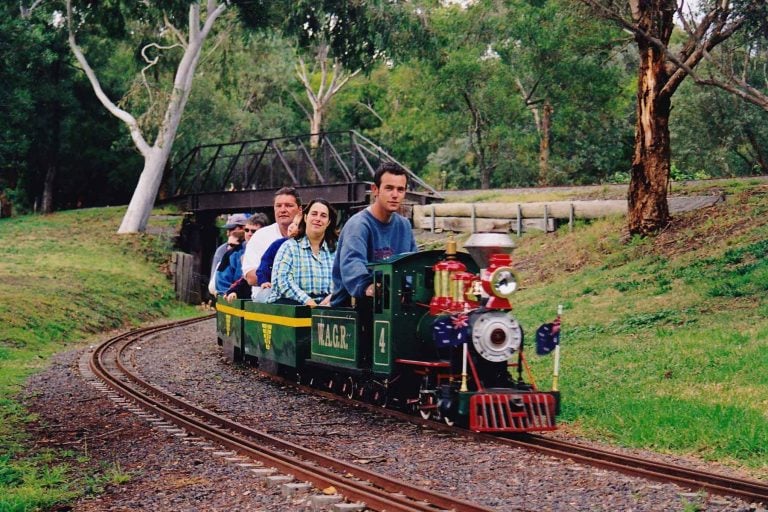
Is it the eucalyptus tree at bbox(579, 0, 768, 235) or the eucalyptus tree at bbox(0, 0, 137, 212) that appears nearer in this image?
the eucalyptus tree at bbox(579, 0, 768, 235)

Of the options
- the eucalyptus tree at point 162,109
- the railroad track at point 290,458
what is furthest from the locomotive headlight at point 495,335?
the eucalyptus tree at point 162,109

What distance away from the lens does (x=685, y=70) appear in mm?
18859

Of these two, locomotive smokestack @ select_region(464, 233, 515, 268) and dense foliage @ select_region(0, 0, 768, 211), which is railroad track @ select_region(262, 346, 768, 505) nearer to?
locomotive smokestack @ select_region(464, 233, 515, 268)

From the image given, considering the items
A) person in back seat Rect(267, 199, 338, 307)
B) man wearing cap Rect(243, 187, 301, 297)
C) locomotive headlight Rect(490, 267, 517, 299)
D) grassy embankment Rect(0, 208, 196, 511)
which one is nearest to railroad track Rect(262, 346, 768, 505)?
locomotive headlight Rect(490, 267, 517, 299)

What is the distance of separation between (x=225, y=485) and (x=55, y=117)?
4074 cm

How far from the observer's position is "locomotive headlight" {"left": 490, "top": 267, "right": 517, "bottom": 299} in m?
8.76

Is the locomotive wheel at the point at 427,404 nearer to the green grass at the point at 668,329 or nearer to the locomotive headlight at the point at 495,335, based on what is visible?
the locomotive headlight at the point at 495,335

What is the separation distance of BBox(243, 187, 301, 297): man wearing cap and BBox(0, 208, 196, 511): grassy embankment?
368cm

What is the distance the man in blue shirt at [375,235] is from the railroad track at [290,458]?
197 centimetres

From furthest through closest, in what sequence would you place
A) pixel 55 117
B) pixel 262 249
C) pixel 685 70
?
pixel 55 117 → pixel 685 70 → pixel 262 249

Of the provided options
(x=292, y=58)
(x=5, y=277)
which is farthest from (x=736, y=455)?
(x=292, y=58)

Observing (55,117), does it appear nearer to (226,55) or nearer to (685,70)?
(226,55)

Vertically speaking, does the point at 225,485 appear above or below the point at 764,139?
below

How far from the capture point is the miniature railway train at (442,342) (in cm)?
888
